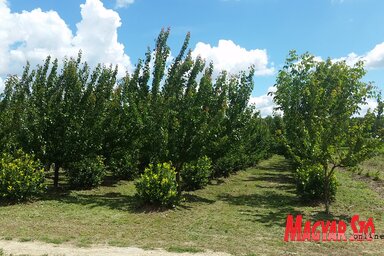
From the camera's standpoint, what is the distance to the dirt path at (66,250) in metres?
6.95

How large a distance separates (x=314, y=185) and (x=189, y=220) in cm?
555

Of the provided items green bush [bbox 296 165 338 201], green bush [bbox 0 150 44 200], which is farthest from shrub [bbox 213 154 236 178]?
green bush [bbox 0 150 44 200]

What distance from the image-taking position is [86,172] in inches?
598

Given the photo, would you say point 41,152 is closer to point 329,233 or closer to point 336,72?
point 329,233

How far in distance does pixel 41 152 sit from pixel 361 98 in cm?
1638

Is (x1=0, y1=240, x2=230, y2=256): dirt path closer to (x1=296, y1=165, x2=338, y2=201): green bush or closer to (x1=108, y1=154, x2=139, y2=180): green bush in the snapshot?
(x1=296, y1=165, x2=338, y2=201): green bush

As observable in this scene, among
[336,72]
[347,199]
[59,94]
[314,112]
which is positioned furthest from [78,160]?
[336,72]

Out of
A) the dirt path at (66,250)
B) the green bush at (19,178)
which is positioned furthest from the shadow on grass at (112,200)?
the dirt path at (66,250)

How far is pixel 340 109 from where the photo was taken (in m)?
17.0

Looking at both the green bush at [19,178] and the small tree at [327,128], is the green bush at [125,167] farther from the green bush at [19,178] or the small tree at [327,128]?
the small tree at [327,128]

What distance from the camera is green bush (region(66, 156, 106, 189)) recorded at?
1500 cm

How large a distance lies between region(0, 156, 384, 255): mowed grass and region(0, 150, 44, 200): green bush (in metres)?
0.47

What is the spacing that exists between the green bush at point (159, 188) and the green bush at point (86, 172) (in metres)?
4.07

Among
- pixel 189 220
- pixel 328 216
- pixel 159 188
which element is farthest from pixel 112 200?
pixel 328 216
